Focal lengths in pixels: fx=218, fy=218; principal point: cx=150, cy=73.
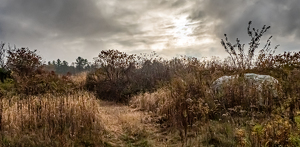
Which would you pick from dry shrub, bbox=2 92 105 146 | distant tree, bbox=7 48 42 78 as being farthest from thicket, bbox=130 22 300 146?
distant tree, bbox=7 48 42 78

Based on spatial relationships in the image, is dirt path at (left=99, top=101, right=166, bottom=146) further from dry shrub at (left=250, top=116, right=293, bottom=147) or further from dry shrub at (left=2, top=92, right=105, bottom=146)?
dry shrub at (left=250, top=116, right=293, bottom=147)

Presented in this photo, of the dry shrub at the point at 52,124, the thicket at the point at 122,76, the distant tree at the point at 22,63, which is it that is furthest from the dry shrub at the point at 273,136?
the distant tree at the point at 22,63

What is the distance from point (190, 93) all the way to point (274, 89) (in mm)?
2254

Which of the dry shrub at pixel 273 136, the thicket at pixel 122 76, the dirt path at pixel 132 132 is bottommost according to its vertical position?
the dirt path at pixel 132 132

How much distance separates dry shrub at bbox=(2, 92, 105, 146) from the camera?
4160 millimetres

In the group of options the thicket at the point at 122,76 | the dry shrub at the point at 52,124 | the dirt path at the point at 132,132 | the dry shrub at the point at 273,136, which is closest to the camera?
the dry shrub at the point at 273,136

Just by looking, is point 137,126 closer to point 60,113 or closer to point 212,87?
point 60,113

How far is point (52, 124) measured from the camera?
4637mm

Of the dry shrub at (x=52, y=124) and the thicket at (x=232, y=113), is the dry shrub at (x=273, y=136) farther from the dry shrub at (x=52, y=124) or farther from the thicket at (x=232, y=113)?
the dry shrub at (x=52, y=124)

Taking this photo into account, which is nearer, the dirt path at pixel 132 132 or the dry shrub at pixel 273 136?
the dry shrub at pixel 273 136

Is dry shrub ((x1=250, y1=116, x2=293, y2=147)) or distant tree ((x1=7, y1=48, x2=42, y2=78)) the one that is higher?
distant tree ((x1=7, y1=48, x2=42, y2=78))

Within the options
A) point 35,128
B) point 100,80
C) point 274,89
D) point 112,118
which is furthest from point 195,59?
point 35,128

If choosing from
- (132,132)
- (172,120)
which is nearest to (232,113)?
(172,120)

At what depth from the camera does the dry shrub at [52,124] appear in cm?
416
